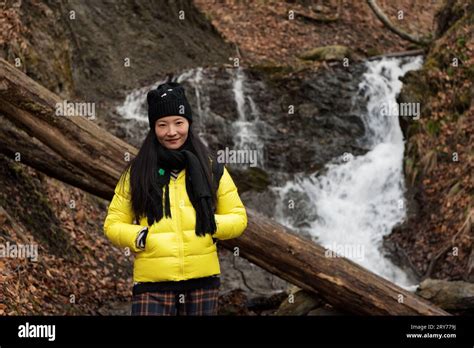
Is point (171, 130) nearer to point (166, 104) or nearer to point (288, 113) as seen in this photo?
point (166, 104)

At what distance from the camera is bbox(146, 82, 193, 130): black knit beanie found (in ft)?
16.3

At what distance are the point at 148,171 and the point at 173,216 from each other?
0.40 meters

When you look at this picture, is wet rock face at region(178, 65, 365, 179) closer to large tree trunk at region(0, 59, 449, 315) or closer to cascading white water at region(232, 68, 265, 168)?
cascading white water at region(232, 68, 265, 168)

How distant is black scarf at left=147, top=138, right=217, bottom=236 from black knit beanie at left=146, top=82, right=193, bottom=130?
271 mm

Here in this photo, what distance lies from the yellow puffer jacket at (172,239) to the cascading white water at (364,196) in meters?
8.54

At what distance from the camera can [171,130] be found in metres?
4.98

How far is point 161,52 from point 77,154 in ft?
41.6

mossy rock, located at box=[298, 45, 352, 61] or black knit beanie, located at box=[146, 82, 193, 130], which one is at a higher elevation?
mossy rock, located at box=[298, 45, 352, 61]

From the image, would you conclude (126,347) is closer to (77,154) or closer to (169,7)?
(77,154)
